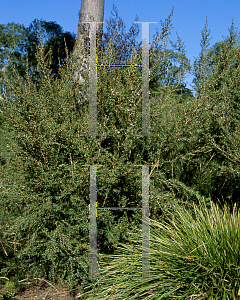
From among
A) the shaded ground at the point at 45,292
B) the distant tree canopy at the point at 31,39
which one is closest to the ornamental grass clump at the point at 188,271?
the shaded ground at the point at 45,292

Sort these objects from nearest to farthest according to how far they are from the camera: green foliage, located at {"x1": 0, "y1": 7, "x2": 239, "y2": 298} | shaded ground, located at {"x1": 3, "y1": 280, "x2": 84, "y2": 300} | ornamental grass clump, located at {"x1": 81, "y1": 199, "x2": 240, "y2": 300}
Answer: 1. ornamental grass clump, located at {"x1": 81, "y1": 199, "x2": 240, "y2": 300}
2. green foliage, located at {"x1": 0, "y1": 7, "x2": 239, "y2": 298}
3. shaded ground, located at {"x1": 3, "y1": 280, "x2": 84, "y2": 300}

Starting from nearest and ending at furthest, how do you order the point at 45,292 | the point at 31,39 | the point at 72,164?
the point at 72,164 < the point at 45,292 < the point at 31,39

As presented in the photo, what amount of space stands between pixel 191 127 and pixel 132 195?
1209mm

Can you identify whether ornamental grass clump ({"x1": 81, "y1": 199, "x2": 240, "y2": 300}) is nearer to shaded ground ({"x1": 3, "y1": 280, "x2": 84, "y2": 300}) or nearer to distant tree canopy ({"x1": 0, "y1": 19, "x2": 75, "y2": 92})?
shaded ground ({"x1": 3, "y1": 280, "x2": 84, "y2": 300})

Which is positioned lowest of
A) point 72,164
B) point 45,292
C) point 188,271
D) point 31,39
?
point 45,292

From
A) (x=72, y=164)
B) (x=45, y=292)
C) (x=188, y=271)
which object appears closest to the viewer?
(x=188, y=271)

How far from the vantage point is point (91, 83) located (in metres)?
3.20

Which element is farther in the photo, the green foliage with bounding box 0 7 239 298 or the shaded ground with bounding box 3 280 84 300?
the shaded ground with bounding box 3 280 84 300

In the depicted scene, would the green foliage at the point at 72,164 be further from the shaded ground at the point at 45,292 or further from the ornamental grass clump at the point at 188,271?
the ornamental grass clump at the point at 188,271

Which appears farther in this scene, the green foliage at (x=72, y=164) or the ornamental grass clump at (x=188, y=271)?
the green foliage at (x=72, y=164)

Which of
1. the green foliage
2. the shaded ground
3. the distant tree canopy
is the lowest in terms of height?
the shaded ground

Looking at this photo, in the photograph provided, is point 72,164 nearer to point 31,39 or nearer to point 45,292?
point 45,292

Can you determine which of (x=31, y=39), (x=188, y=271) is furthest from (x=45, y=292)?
(x=31, y=39)

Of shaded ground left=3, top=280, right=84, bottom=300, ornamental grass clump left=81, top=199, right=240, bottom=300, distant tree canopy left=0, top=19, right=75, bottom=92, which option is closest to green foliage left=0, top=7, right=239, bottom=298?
shaded ground left=3, top=280, right=84, bottom=300
